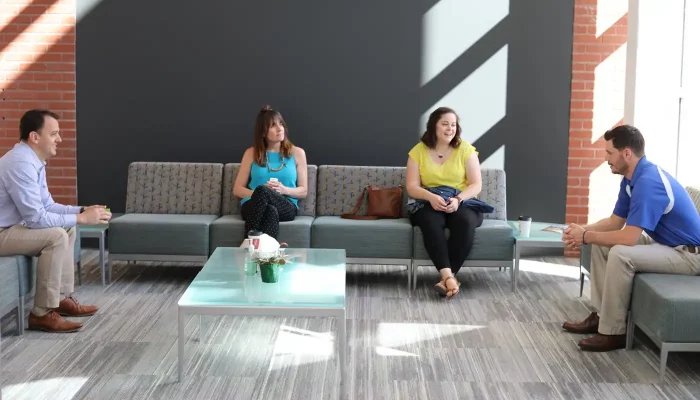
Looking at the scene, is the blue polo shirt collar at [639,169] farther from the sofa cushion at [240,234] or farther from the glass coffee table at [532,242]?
the sofa cushion at [240,234]

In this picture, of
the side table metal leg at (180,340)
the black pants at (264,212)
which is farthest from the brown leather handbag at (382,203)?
the side table metal leg at (180,340)

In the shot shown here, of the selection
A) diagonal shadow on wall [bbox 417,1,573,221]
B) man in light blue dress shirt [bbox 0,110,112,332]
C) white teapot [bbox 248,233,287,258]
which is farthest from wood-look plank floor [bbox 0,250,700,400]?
diagonal shadow on wall [bbox 417,1,573,221]

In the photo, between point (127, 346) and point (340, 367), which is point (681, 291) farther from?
point (127, 346)

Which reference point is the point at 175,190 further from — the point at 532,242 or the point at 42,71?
the point at 532,242

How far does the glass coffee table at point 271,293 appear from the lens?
12.9 feet

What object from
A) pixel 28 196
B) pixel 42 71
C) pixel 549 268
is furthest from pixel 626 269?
pixel 42 71

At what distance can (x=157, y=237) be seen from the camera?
6145mm

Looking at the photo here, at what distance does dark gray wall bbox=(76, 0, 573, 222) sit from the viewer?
7219 millimetres

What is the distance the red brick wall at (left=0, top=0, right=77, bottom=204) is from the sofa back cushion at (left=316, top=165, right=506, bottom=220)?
7.65 feet

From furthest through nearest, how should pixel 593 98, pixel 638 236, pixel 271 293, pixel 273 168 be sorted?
pixel 593 98 < pixel 273 168 < pixel 638 236 < pixel 271 293

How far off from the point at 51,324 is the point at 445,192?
2950 millimetres

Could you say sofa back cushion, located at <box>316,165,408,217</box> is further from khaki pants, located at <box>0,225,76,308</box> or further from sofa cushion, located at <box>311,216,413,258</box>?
khaki pants, located at <box>0,225,76,308</box>

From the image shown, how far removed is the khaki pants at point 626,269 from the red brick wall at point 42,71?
4816mm

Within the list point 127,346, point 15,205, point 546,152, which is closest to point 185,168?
point 15,205
